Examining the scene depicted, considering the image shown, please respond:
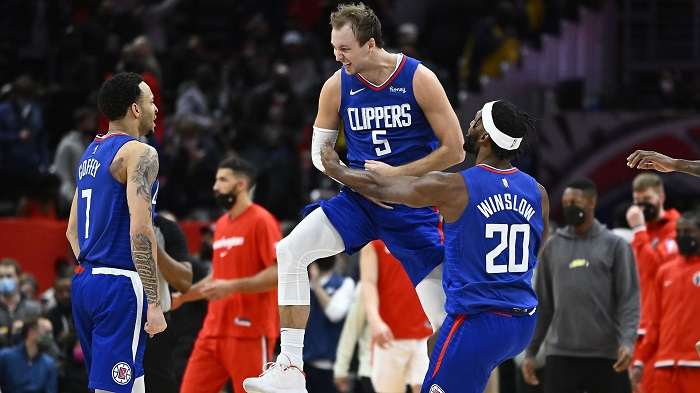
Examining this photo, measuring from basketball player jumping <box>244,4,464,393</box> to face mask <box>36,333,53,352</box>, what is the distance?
16.8ft

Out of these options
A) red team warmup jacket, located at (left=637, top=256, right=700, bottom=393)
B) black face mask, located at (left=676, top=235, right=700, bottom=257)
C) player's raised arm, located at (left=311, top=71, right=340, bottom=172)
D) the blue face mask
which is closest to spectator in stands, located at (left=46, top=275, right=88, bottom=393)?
the blue face mask

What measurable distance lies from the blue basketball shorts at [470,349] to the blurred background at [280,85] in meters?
6.37

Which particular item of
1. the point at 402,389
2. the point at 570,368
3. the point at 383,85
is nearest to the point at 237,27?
the point at 402,389

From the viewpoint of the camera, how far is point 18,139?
1606cm

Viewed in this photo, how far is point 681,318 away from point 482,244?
12.5 feet

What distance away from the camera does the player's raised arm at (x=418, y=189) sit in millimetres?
7156

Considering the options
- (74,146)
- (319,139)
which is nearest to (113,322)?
(319,139)

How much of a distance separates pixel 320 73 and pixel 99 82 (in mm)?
3550

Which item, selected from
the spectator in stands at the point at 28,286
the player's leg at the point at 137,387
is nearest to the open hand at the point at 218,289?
the player's leg at the point at 137,387

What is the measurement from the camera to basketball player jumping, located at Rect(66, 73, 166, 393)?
24.8ft

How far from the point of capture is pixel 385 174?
7605 mm

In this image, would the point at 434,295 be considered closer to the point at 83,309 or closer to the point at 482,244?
the point at 482,244

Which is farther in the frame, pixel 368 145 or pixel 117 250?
pixel 368 145

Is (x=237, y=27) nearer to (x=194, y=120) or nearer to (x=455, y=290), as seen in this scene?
(x=194, y=120)
